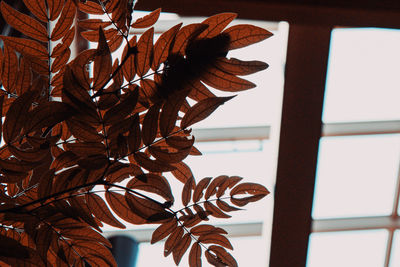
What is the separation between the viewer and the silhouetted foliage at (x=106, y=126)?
0.79m

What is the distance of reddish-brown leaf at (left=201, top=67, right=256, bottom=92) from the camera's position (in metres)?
0.84

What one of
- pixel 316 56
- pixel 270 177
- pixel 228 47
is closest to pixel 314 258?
pixel 270 177

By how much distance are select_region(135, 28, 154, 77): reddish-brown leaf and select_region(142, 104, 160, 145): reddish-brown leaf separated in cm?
12

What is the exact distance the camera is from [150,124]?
0.80m

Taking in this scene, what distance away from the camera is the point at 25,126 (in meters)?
0.79

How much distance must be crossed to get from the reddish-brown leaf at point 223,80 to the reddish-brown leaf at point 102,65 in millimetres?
170

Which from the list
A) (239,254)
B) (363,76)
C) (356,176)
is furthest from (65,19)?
(356,176)

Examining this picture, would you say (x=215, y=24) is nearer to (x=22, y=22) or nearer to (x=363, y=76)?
(x=22, y=22)

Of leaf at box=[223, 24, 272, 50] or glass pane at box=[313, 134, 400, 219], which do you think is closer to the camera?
leaf at box=[223, 24, 272, 50]

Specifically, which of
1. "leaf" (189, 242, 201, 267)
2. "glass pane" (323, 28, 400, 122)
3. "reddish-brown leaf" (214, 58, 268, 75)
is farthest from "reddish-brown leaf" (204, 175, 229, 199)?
"glass pane" (323, 28, 400, 122)

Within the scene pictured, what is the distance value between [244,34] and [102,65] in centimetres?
26

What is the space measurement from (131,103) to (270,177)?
306 cm

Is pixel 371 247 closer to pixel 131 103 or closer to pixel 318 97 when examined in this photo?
pixel 318 97

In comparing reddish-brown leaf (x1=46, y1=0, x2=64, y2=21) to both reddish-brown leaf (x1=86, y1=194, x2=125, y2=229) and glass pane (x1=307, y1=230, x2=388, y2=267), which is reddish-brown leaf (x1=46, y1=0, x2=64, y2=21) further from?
glass pane (x1=307, y1=230, x2=388, y2=267)
